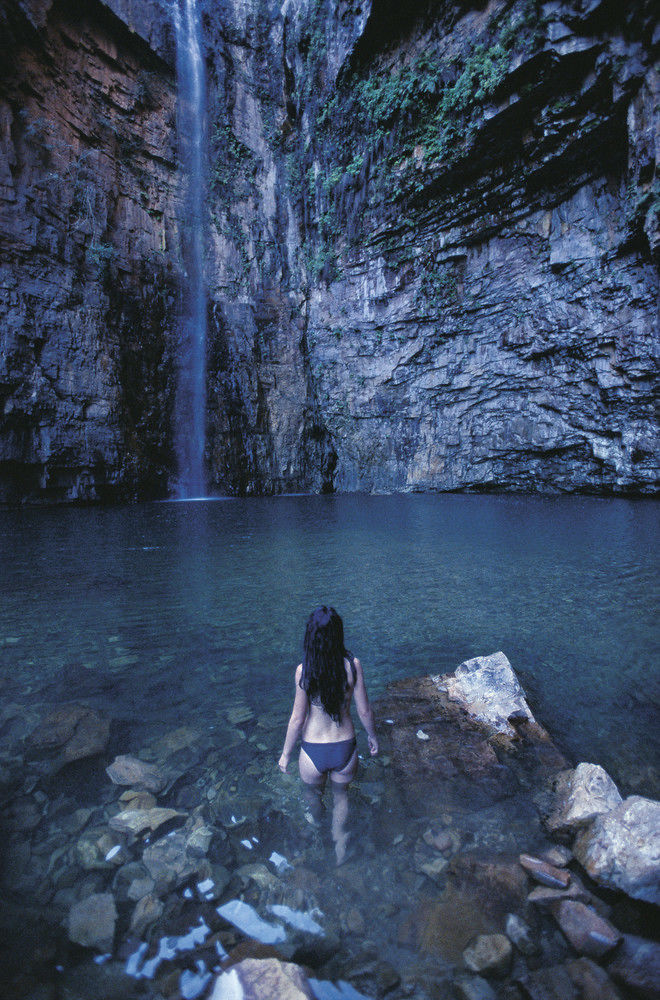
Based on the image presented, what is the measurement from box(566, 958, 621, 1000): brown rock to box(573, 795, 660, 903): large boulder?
0.35m

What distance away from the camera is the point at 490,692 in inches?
132

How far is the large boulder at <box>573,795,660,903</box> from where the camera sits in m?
1.80

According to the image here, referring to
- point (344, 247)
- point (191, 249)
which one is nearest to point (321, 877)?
point (344, 247)

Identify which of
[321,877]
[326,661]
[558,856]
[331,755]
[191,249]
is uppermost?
[191,249]

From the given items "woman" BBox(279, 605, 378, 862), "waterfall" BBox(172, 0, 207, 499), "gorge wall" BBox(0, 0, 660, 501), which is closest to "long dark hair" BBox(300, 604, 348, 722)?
"woman" BBox(279, 605, 378, 862)

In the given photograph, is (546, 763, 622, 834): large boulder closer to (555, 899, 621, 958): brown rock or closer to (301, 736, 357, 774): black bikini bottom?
(555, 899, 621, 958): brown rock

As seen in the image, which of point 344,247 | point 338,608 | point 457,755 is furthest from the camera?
point 344,247

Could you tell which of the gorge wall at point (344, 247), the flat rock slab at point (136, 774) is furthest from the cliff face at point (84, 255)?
the flat rock slab at point (136, 774)

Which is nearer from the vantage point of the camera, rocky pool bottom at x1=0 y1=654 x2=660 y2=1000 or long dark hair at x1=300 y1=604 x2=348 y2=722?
rocky pool bottom at x1=0 y1=654 x2=660 y2=1000

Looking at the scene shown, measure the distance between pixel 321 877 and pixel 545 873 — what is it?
3.25 feet

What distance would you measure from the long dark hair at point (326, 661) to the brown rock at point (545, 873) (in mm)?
1051

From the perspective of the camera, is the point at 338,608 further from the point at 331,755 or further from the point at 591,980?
the point at 591,980

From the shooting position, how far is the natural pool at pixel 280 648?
93.2 inches

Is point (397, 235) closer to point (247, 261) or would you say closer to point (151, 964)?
point (247, 261)
